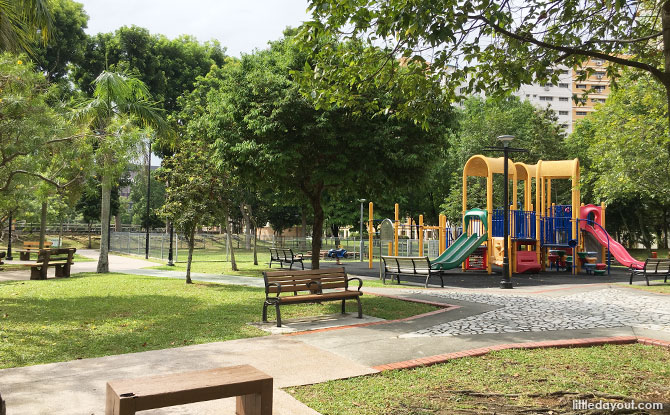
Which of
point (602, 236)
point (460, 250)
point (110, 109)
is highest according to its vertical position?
point (110, 109)

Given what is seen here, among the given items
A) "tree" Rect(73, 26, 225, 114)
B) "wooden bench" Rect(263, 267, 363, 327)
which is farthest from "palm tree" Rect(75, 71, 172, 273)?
"tree" Rect(73, 26, 225, 114)

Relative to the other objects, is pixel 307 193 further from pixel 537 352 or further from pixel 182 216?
pixel 537 352

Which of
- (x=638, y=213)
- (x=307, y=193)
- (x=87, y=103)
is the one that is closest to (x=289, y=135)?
(x=307, y=193)

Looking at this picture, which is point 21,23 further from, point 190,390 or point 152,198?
point 152,198

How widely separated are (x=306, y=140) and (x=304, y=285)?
420 cm

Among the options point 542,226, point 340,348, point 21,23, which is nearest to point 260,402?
point 340,348

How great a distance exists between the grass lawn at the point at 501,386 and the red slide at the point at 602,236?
14.9m

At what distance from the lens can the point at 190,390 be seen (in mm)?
3297

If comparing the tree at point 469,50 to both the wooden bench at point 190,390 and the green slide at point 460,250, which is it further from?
the green slide at point 460,250

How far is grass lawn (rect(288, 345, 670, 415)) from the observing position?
4547mm

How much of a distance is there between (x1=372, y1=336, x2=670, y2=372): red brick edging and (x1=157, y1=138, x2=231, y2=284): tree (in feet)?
33.8

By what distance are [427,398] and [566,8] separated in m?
5.41

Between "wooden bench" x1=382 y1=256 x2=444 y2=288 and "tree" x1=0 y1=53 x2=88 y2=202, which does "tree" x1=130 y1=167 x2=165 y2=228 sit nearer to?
"wooden bench" x1=382 y1=256 x2=444 y2=288

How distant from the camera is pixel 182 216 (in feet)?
49.4
